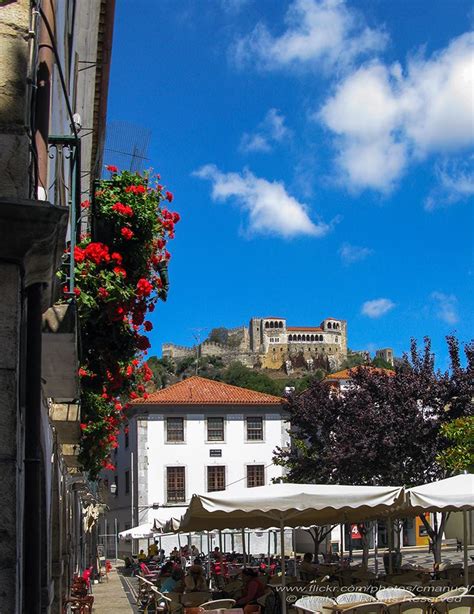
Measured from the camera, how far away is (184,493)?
4997 cm

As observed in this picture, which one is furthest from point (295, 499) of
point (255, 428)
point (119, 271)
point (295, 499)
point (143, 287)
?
point (255, 428)

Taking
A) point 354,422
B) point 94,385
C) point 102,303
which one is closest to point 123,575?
point 354,422

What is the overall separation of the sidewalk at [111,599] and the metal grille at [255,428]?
58.9ft

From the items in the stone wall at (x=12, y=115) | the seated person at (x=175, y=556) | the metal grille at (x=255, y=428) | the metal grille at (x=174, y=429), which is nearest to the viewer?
the stone wall at (x=12, y=115)

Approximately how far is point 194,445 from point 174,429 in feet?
4.82

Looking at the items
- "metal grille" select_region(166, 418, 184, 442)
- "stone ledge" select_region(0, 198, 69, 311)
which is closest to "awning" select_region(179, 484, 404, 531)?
"stone ledge" select_region(0, 198, 69, 311)

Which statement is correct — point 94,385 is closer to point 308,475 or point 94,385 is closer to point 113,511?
point 308,475

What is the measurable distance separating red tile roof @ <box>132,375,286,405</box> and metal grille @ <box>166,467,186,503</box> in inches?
151

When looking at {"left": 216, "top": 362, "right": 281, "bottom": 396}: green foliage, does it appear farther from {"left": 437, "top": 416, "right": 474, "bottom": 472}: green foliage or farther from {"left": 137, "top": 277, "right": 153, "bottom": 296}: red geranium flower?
{"left": 137, "top": 277, "right": 153, "bottom": 296}: red geranium flower

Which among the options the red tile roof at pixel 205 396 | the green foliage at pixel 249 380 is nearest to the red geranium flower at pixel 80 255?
the red tile roof at pixel 205 396

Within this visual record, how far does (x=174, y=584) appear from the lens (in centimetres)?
1647

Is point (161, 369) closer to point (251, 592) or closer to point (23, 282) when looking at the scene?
point (251, 592)

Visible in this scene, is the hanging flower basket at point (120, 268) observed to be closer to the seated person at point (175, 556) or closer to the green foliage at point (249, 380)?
the seated person at point (175, 556)

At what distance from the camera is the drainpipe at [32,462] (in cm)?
461
